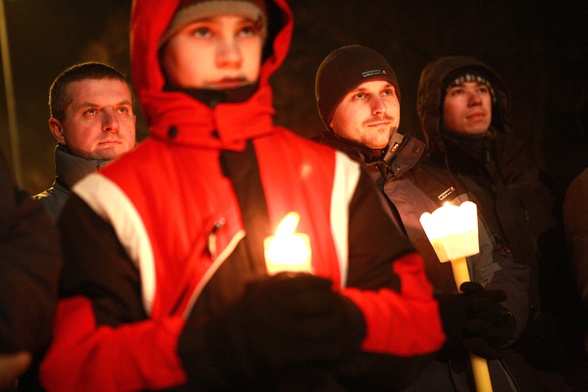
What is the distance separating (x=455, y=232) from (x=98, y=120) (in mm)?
1828

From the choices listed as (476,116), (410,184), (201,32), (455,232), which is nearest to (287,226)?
(201,32)

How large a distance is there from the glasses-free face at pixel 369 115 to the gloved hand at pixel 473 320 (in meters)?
0.98

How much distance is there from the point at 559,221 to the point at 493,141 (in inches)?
23.7

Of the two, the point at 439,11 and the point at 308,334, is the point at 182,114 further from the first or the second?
the point at 439,11

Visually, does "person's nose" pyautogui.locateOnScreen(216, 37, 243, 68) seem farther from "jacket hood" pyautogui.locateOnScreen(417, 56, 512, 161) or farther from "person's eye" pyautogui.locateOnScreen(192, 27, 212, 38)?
"jacket hood" pyautogui.locateOnScreen(417, 56, 512, 161)

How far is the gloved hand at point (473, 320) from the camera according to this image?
7.82 feet

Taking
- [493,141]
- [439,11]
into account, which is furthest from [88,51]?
[493,141]

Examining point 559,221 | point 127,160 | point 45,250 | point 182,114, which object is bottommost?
point 559,221

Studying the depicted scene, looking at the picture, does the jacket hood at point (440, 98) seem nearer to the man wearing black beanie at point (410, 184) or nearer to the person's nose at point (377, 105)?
the man wearing black beanie at point (410, 184)

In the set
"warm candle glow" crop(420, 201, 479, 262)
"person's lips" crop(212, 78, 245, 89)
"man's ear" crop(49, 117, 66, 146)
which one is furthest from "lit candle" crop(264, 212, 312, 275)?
"man's ear" crop(49, 117, 66, 146)

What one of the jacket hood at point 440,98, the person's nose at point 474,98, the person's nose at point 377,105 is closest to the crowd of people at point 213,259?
the person's nose at point 377,105

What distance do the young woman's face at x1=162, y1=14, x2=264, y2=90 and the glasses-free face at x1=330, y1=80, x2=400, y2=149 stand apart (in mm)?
1398

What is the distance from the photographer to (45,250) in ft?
5.59

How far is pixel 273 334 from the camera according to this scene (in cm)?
156
